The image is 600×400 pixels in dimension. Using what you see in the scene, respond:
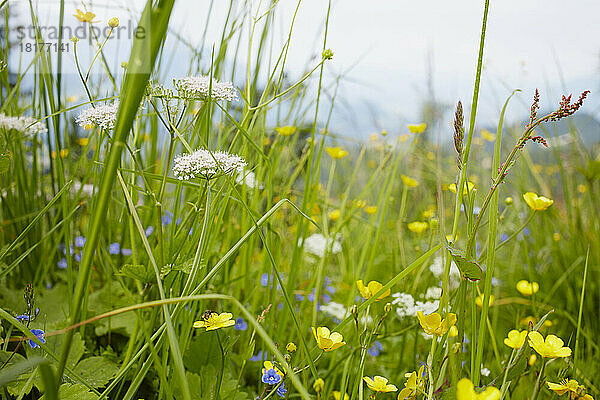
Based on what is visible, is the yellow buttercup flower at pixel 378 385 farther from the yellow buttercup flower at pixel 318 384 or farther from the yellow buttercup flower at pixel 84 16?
the yellow buttercup flower at pixel 84 16

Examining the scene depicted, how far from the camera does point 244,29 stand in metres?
1.01

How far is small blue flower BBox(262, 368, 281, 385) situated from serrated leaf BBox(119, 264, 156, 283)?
191mm

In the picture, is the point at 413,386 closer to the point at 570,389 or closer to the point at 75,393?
the point at 570,389

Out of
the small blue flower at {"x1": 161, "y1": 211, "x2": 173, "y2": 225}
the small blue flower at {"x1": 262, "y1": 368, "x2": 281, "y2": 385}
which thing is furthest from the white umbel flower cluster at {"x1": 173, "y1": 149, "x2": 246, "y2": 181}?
the small blue flower at {"x1": 161, "y1": 211, "x2": 173, "y2": 225}

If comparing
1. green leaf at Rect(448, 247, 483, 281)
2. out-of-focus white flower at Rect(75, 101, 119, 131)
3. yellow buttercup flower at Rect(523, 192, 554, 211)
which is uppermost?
out-of-focus white flower at Rect(75, 101, 119, 131)

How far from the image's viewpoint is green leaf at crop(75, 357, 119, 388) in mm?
633

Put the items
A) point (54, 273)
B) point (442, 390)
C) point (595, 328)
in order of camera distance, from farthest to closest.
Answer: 1. point (595, 328)
2. point (54, 273)
3. point (442, 390)

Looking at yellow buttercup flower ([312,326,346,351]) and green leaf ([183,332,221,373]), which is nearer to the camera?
yellow buttercup flower ([312,326,346,351])

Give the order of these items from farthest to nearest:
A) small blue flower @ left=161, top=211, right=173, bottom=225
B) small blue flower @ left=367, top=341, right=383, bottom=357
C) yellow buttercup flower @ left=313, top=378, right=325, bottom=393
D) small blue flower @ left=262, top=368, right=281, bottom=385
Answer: small blue flower @ left=161, top=211, right=173, bottom=225
small blue flower @ left=367, top=341, right=383, bottom=357
small blue flower @ left=262, top=368, right=281, bottom=385
yellow buttercup flower @ left=313, top=378, right=325, bottom=393

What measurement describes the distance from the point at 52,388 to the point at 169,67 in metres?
0.95

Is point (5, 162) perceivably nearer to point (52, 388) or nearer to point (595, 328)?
point (52, 388)

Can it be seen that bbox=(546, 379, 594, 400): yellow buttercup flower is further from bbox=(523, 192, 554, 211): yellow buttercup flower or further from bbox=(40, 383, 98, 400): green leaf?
bbox=(40, 383, 98, 400): green leaf

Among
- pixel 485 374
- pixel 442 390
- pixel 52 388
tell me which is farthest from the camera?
pixel 485 374

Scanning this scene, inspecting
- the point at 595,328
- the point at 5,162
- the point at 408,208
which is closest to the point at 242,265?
the point at 5,162
